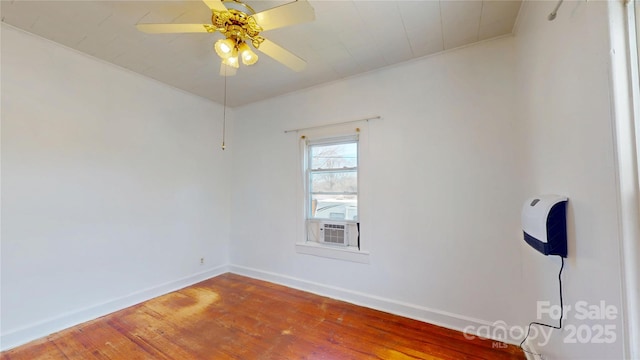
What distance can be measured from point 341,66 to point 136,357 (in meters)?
3.22

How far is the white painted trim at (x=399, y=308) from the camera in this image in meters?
2.16

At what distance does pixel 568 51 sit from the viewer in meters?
1.18

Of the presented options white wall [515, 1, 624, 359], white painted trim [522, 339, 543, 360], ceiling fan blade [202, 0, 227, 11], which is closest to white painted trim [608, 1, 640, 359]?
white wall [515, 1, 624, 359]

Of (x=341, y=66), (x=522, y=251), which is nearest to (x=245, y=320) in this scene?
(x=522, y=251)

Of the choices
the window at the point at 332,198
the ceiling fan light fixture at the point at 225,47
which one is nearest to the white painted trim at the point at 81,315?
the window at the point at 332,198

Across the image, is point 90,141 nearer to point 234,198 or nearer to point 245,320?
point 234,198

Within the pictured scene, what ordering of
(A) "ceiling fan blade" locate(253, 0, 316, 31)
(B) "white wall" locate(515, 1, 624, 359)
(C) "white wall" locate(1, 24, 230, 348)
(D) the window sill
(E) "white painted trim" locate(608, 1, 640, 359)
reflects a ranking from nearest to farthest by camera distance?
(E) "white painted trim" locate(608, 1, 640, 359) < (B) "white wall" locate(515, 1, 624, 359) < (A) "ceiling fan blade" locate(253, 0, 316, 31) < (C) "white wall" locate(1, 24, 230, 348) < (D) the window sill

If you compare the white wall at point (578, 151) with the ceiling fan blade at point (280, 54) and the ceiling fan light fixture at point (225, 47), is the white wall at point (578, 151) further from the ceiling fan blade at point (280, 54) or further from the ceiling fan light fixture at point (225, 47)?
the ceiling fan light fixture at point (225, 47)

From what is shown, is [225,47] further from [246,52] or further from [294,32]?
[294,32]

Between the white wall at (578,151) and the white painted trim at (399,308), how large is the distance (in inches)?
18.2

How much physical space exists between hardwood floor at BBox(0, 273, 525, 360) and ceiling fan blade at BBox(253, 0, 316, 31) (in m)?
2.41

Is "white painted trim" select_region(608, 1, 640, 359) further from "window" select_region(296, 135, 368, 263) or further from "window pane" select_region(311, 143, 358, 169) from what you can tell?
"window pane" select_region(311, 143, 358, 169)

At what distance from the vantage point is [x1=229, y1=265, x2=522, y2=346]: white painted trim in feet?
7.07

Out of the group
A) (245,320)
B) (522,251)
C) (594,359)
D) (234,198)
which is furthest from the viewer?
(234,198)
